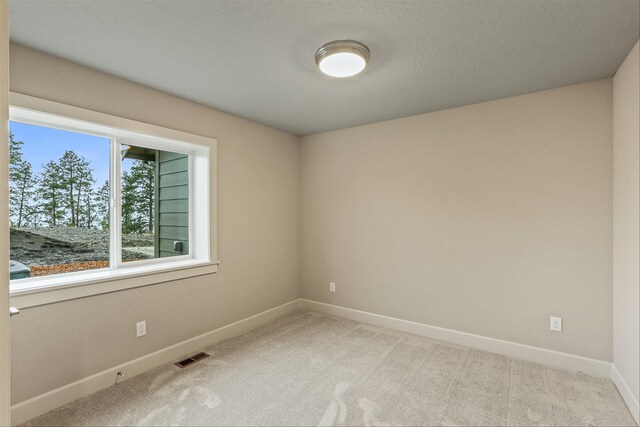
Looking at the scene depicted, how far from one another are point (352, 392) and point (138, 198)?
2.42 meters

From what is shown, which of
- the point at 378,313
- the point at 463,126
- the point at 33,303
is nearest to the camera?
the point at 33,303

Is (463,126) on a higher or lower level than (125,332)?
higher

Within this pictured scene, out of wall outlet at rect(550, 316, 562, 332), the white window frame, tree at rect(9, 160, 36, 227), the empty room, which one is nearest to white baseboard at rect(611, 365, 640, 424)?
the empty room

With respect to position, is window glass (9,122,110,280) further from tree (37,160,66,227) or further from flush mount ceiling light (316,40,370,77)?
flush mount ceiling light (316,40,370,77)

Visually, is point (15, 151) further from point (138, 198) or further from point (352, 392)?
point (352, 392)

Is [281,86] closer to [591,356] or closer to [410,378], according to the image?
[410,378]

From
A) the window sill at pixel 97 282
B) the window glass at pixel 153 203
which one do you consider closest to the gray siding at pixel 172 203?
the window glass at pixel 153 203

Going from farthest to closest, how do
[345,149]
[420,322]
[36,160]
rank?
[345,149]
[420,322]
[36,160]

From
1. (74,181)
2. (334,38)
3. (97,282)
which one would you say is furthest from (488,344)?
(74,181)

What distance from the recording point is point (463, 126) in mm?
2965

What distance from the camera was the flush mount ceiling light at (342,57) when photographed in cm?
188

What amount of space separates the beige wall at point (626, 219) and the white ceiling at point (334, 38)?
0.80 ft

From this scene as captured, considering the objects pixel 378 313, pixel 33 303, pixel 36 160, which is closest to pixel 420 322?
pixel 378 313

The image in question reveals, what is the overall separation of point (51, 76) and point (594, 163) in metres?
4.02
